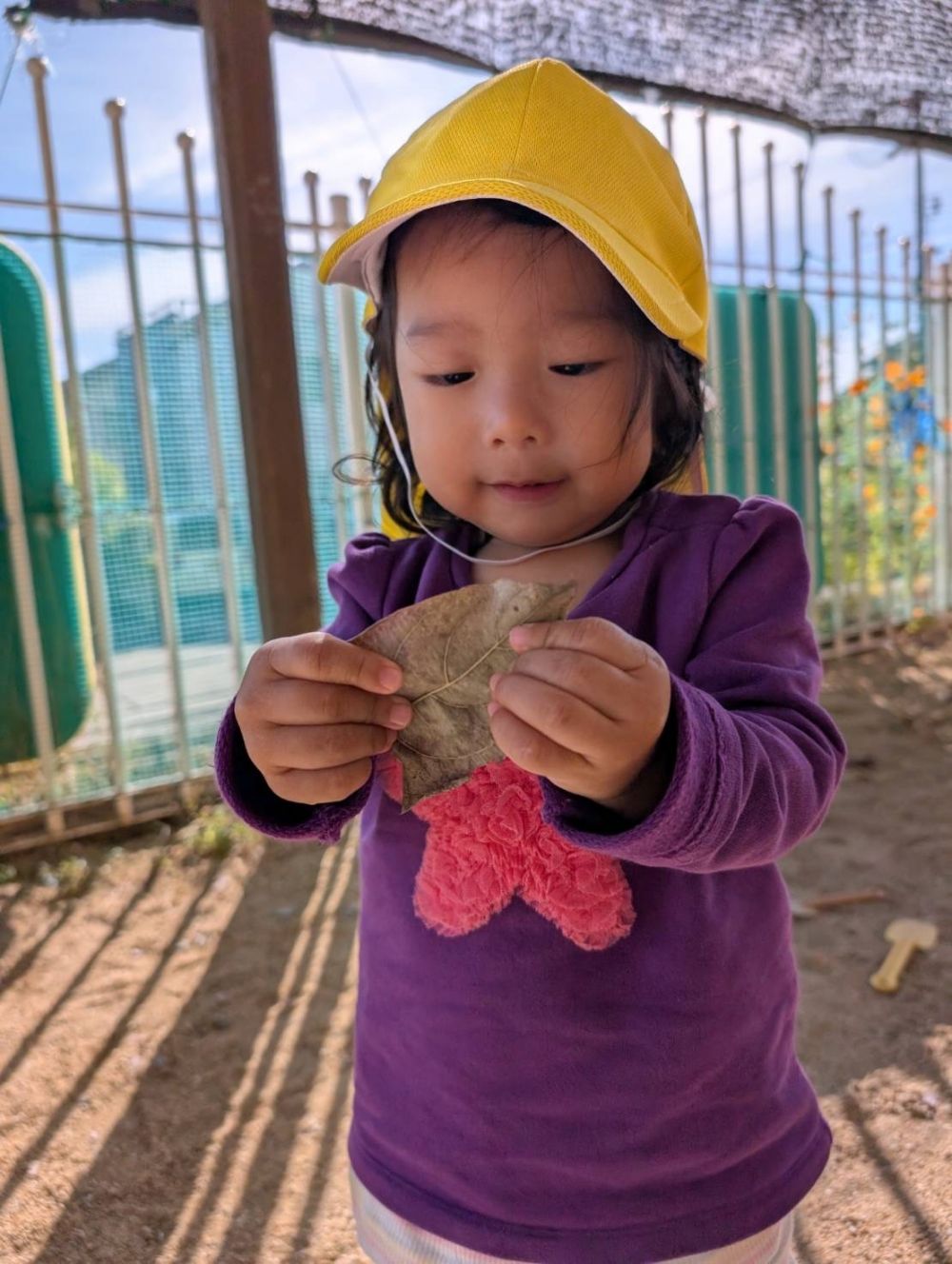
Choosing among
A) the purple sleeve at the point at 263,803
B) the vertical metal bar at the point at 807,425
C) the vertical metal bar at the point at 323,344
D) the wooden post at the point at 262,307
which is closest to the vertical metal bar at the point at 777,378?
the vertical metal bar at the point at 807,425

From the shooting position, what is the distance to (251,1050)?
2156mm

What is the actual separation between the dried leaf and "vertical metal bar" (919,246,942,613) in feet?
19.5

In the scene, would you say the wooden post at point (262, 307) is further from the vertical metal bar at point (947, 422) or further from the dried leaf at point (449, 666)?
the vertical metal bar at point (947, 422)

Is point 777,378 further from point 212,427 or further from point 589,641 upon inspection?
point 589,641

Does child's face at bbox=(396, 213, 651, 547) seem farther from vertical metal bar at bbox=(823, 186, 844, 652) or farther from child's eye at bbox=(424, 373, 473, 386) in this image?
vertical metal bar at bbox=(823, 186, 844, 652)

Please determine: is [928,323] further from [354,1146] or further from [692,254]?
[354,1146]

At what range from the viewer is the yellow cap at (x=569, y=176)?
2.84 feet

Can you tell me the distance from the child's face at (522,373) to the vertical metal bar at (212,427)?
272cm

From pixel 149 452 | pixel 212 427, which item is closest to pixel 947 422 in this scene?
pixel 212 427

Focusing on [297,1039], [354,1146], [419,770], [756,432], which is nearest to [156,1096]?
[297,1039]

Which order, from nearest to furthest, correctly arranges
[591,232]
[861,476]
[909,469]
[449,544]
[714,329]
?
1. [591,232]
2. [449,544]
3. [714,329]
4. [861,476]
5. [909,469]

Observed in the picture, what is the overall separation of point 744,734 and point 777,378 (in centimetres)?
480

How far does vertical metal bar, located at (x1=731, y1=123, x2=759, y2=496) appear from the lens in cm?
483

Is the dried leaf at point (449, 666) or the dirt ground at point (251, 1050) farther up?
the dried leaf at point (449, 666)
